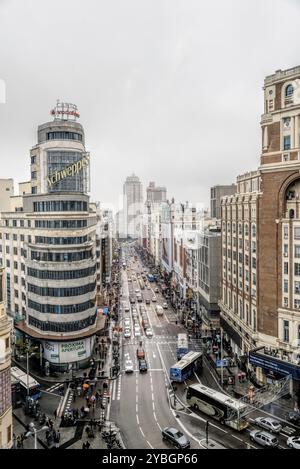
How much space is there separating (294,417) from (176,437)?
Result: 608 inches

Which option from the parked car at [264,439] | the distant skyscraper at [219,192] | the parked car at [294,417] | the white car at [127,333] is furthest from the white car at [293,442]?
the distant skyscraper at [219,192]

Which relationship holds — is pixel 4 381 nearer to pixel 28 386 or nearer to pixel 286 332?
pixel 28 386

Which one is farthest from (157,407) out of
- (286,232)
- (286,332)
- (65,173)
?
(65,173)

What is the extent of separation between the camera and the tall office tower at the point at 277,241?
5119 centimetres

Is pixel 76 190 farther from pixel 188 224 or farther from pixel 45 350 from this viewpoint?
pixel 188 224

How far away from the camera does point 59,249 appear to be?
2410 inches

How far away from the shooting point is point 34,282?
63500 mm

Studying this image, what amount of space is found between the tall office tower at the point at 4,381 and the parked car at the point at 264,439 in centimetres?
2395

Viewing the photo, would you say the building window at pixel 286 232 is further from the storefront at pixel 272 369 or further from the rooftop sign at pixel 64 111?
the rooftop sign at pixel 64 111

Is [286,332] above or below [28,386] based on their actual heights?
above

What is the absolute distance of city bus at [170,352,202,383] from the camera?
184 feet

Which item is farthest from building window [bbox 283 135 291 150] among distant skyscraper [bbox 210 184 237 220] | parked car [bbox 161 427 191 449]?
parked car [bbox 161 427 191 449]

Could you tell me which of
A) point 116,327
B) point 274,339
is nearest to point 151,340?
point 116,327
